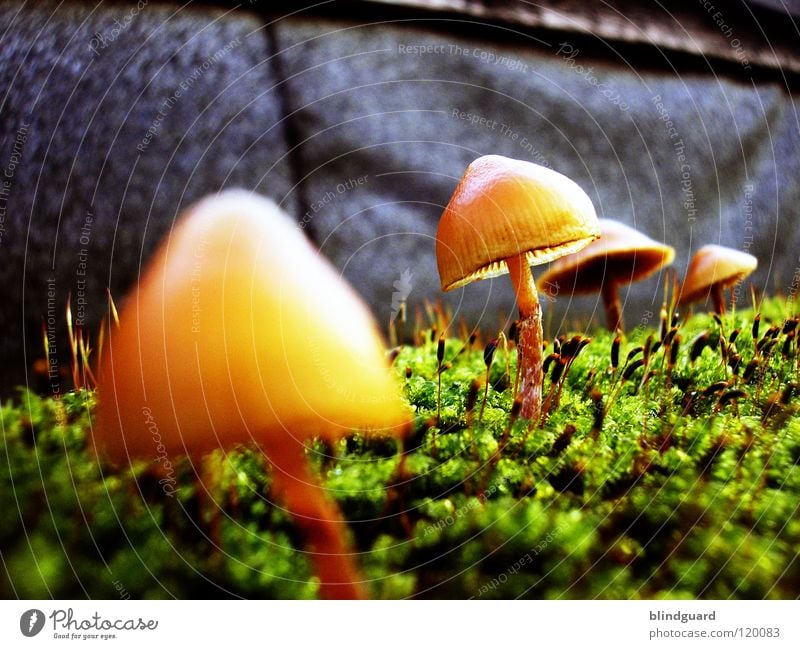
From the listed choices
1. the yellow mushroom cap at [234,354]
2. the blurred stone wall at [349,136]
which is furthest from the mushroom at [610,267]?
the yellow mushroom cap at [234,354]

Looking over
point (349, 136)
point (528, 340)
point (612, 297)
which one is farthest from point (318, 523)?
point (349, 136)

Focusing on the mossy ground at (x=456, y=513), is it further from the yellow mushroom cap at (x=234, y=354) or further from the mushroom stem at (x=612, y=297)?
the mushroom stem at (x=612, y=297)

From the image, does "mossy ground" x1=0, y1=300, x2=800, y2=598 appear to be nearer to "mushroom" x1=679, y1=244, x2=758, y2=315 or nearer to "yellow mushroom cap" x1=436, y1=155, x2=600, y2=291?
"yellow mushroom cap" x1=436, y1=155, x2=600, y2=291

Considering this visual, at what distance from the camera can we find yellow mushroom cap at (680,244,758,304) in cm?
71

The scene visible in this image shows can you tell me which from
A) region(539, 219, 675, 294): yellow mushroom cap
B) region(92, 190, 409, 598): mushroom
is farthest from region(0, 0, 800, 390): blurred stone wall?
region(92, 190, 409, 598): mushroom

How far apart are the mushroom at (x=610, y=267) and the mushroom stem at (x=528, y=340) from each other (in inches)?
7.4

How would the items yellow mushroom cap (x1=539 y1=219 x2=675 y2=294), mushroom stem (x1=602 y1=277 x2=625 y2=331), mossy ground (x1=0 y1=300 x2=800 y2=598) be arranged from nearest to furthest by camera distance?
mossy ground (x1=0 y1=300 x2=800 y2=598)
yellow mushroom cap (x1=539 y1=219 x2=675 y2=294)
mushroom stem (x1=602 y1=277 x2=625 y2=331)

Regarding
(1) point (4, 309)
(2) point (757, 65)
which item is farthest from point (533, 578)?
(2) point (757, 65)

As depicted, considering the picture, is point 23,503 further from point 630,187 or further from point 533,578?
point 630,187

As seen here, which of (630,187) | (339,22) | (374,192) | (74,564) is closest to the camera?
(74,564)

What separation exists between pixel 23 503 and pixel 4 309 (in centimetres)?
39

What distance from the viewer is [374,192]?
1046 millimetres

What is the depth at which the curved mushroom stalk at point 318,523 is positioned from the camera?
0.41 m

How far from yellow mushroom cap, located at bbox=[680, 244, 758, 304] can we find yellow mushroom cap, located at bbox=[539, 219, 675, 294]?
0.12ft
